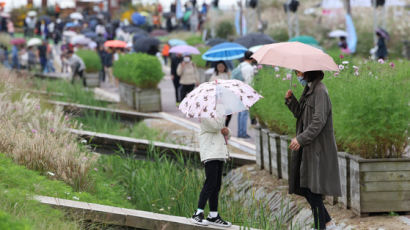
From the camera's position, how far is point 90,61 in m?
25.5

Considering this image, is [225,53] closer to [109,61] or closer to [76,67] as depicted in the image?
[76,67]

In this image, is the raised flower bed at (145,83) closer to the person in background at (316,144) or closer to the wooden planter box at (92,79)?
the wooden planter box at (92,79)

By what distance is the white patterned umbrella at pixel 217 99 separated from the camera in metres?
6.55

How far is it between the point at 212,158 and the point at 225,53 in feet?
27.6

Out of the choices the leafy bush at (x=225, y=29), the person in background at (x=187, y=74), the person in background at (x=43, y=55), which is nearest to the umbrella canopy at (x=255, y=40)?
the person in background at (x=187, y=74)

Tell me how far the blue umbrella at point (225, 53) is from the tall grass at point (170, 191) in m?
4.60

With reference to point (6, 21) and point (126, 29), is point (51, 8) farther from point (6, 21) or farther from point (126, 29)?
point (126, 29)

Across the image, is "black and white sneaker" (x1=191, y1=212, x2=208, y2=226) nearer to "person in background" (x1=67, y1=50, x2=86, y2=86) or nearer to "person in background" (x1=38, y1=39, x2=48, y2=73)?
"person in background" (x1=67, y1=50, x2=86, y2=86)

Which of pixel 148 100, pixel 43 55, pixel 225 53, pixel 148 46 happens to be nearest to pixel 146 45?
pixel 148 46

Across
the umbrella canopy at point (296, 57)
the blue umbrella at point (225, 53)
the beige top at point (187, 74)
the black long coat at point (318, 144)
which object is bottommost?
the beige top at point (187, 74)

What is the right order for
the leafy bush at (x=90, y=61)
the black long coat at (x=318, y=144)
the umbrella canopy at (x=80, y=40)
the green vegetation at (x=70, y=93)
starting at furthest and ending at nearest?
the umbrella canopy at (x=80, y=40)
the leafy bush at (x=90, y=61)
the green vegetation at (x=70, y=93)
the black long coat at (x=318, y=144)

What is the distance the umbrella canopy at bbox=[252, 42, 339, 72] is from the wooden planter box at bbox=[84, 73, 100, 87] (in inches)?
737

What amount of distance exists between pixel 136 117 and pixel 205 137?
8606 millimetres

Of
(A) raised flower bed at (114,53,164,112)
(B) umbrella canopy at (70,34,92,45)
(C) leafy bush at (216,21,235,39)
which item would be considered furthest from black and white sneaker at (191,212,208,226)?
(C) leafy bush at (216,21,235,39)
